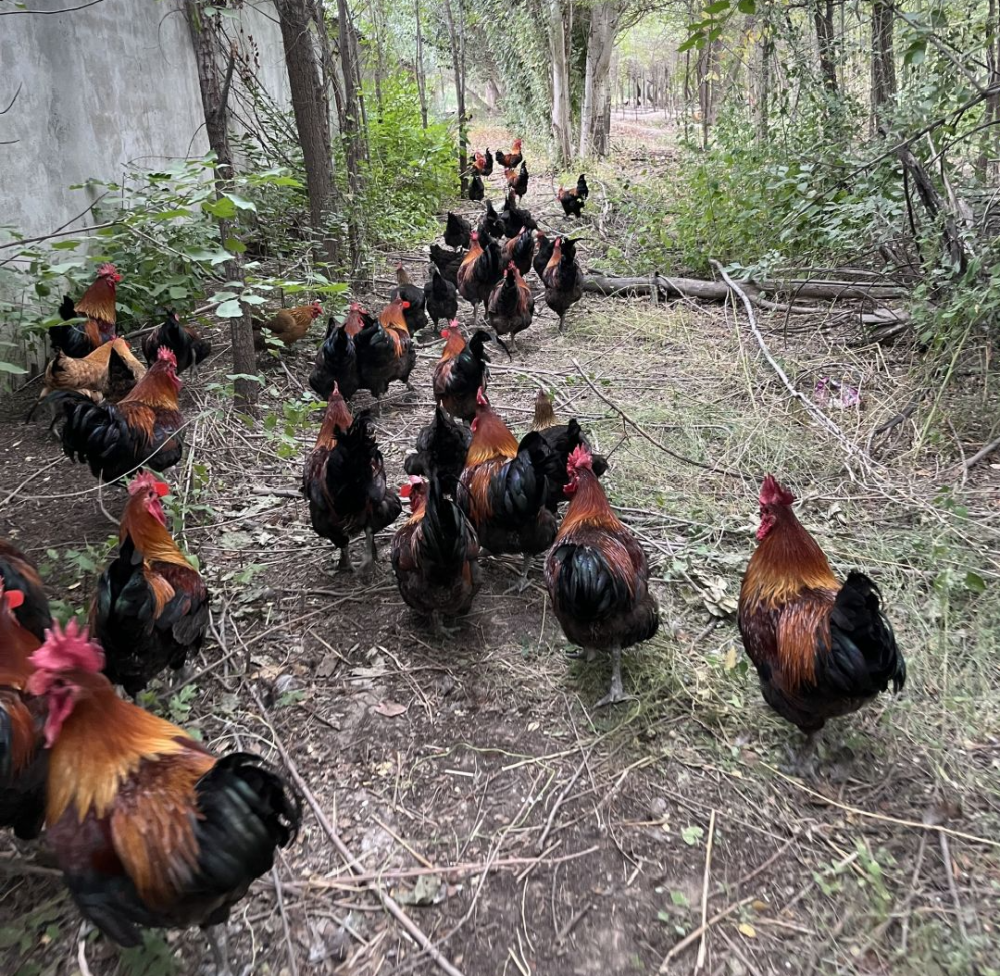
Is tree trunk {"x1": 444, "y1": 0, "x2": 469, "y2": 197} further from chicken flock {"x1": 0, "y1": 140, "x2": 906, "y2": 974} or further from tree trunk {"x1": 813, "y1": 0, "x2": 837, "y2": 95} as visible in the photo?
chicken flock {"x1": 0, "y1": 140, "x2": 906, "y2": 974}

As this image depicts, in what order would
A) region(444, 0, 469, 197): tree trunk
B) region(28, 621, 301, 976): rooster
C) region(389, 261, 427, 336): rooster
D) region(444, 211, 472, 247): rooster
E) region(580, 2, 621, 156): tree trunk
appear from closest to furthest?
region(28, 621, 301, 976): rooster, region(389, 261, 427, 336): rooster, region(444, 211, 472, 247): rooster, region(444, 0, 469, 197): tree trunk, region(580, 2, 621, 156): tree trunk

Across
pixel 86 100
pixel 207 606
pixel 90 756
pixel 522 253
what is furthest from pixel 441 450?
pixel 522 253

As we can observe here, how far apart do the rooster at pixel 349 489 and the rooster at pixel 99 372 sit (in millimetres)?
2371

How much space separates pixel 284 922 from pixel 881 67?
11.3 meters

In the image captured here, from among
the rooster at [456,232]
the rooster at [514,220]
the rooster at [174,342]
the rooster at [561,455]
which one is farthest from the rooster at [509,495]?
the rooster at [514,220]

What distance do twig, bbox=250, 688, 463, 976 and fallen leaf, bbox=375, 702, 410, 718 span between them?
1.58ft

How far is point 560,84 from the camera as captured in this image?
1830 centimetres

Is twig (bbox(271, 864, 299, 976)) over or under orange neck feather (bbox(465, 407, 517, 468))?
under

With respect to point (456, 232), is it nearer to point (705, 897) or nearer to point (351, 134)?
point (351, 134)

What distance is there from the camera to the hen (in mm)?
5844

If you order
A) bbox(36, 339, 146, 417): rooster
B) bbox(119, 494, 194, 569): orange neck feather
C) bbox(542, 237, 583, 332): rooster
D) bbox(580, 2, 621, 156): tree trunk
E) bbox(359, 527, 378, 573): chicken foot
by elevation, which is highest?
bbox(580, 2, 621, 156): tree trunk

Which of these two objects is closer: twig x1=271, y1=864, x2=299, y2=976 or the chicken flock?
the chicken flock

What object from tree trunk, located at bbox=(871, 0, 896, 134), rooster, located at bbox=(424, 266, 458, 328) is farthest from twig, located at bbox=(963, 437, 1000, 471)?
rooster, located at bbox=(424, 266, 458, 328)

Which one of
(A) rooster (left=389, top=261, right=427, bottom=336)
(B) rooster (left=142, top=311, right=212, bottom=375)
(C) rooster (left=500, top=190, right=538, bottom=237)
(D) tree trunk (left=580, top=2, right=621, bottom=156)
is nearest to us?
(B) rooster (left=142, top=311, right=212, bottom=375)
